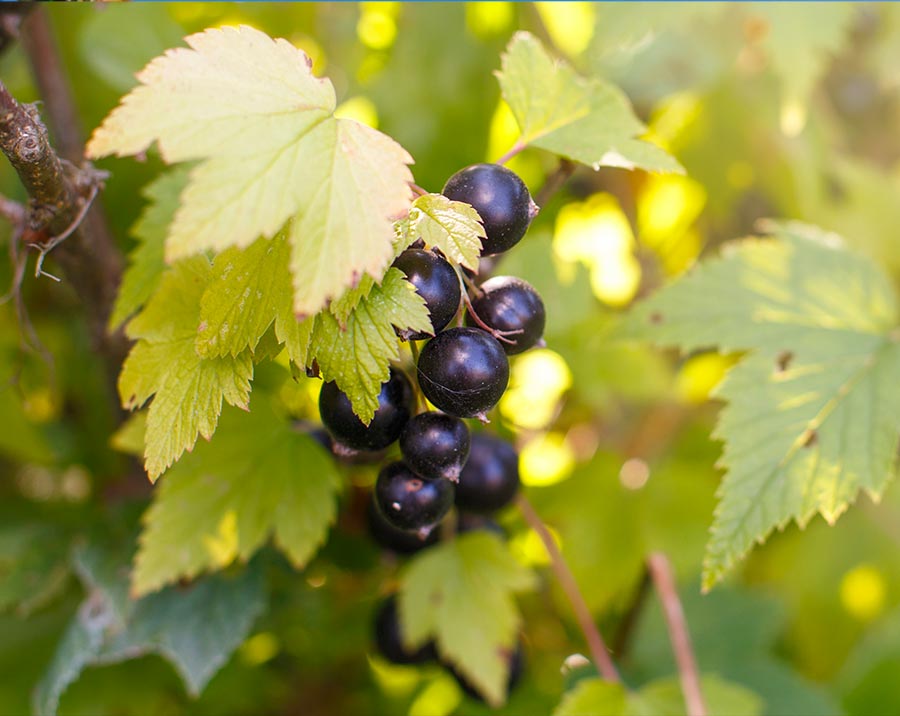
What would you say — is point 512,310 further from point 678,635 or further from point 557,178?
point 678,635

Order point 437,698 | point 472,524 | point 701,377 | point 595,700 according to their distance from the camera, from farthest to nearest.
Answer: point 701,377, point 437,698, point 472,524, point 595,700

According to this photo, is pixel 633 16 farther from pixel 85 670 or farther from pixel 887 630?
pixel 85 670

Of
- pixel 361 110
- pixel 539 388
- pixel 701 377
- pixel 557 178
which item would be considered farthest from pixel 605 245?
pixel 557 178

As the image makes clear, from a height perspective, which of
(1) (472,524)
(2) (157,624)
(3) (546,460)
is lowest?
(3) (546,460)

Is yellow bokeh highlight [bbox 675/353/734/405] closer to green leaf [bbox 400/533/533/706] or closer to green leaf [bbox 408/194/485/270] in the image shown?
green leaf [bbox 400/533/533/706]

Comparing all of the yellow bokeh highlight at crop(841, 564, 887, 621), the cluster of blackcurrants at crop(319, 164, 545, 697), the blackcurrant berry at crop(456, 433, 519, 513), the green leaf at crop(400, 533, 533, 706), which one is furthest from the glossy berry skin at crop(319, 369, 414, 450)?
the yellow bokeh highlight at crop(841, 564, 887, 621)

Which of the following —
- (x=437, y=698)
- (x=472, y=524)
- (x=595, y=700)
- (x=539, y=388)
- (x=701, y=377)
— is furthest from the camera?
(x=701, y=377)

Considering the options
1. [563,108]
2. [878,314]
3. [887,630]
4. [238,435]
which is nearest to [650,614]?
[887,630]
